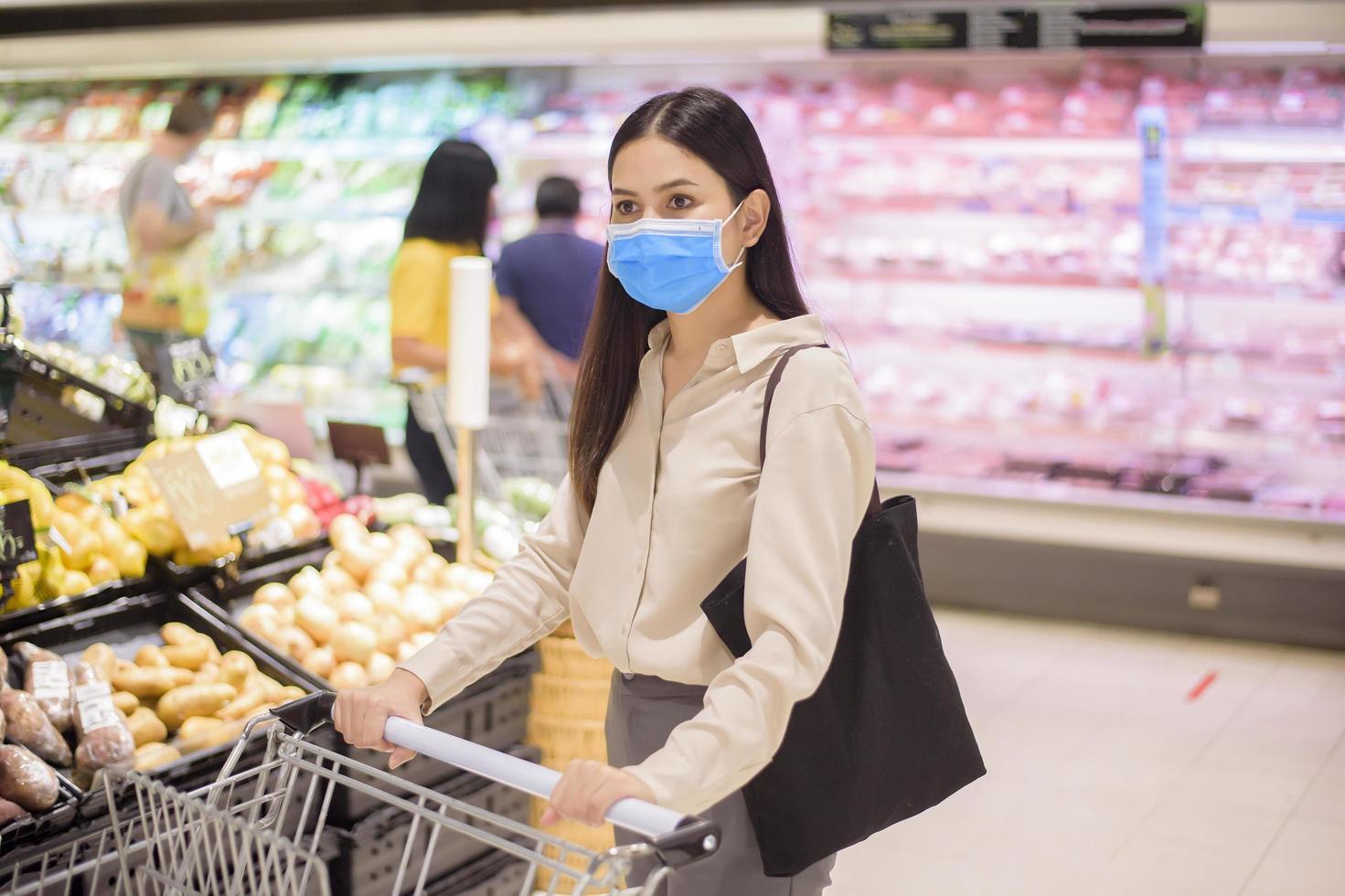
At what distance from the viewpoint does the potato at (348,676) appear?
110 inches

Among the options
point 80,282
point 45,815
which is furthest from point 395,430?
point 45,815

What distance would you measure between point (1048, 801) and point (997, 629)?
1.52 meters

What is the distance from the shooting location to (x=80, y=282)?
25.2 feet

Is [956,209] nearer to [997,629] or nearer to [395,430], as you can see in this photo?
[997,629]

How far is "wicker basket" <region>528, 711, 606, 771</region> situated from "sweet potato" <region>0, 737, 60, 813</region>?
1.14m

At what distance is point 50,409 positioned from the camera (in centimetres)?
361

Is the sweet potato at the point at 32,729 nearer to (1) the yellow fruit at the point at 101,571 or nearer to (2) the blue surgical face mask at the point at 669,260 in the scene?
(1) the yellow fruit at the point at 101,571

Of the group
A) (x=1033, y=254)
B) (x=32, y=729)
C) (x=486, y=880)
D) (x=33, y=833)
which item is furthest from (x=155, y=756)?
(x=1033, y=254)

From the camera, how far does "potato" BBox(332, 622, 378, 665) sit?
286 cm

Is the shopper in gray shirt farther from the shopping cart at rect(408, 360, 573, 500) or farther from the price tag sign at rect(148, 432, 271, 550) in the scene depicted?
the price tag sign at rect(148, 432, 271, 550)

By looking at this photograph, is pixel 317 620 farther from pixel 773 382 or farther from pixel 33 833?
pixel 773 382

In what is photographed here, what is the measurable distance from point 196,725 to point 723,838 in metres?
1.36

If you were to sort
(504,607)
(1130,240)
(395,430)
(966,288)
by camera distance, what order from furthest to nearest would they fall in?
(395,430) → (966,288) → (1130,240) → (504,607)

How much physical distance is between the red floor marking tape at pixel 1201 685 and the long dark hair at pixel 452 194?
2.85 metres
